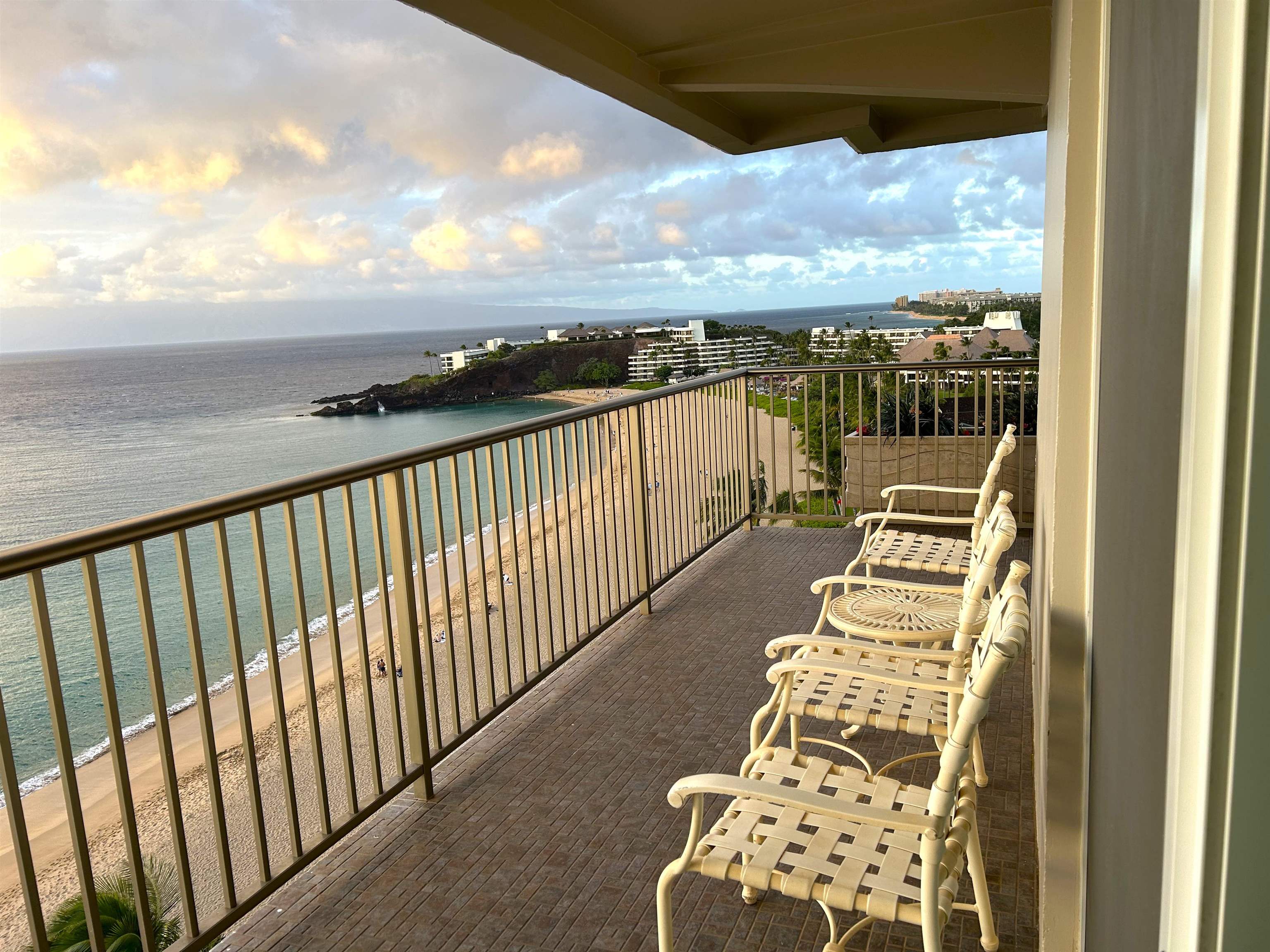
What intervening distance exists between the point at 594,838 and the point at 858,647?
3.08ft

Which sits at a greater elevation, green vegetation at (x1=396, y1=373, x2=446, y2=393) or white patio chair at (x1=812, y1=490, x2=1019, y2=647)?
white patio chair at (x1=812, y1=490, x2=1019, y2=647)

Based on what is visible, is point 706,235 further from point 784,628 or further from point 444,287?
point 784,628

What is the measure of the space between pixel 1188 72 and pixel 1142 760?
49 centimetres

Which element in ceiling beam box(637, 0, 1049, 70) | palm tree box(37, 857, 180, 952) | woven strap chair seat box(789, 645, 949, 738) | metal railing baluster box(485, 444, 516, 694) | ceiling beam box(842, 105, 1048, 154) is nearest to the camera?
woven strap chair seat box(789, 645, 949, 738)

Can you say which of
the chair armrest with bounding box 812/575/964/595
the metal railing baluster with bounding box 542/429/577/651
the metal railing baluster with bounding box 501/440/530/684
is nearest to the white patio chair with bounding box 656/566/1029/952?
the chair armrest with bounding box 812/575/964/595

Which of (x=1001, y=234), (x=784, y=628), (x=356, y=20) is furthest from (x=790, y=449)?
(x=356, y=20)

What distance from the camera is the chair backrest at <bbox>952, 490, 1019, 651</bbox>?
1.90 meters

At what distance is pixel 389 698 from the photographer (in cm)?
323

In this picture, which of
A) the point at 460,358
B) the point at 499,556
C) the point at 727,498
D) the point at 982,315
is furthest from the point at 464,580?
the point at 460,358

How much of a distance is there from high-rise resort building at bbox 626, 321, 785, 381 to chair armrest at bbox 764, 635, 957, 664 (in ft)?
53.2

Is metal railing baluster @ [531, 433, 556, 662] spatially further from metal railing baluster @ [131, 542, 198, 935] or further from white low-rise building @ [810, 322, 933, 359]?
white low-rise building @ [810, 322, 933, 359]

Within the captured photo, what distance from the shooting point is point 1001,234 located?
42.9m

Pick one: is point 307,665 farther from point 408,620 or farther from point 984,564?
point 984,564

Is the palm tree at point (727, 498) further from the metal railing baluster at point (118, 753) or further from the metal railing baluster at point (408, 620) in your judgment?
the metal railing baluster at point (118, 753)
